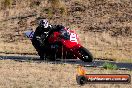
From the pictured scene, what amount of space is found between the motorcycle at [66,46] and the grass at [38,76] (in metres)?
2.11

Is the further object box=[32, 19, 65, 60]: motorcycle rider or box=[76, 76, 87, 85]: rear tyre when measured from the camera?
box=[32, 19, 65, 60]: motorcycle rider

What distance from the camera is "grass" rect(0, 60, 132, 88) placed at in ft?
42.9

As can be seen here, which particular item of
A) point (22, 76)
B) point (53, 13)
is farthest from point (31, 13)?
point (22, 76)

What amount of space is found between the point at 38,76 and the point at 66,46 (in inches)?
237

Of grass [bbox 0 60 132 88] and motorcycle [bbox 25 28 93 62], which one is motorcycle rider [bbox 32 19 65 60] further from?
grass [bbox 0 60 132 88]

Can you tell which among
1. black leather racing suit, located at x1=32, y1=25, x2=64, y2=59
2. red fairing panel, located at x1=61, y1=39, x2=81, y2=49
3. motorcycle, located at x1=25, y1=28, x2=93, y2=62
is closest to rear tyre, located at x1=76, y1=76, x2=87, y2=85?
motorcycle, located at x1=25, y1=28, x2=93, y2=62

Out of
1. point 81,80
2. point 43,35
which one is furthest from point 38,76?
point 43,35

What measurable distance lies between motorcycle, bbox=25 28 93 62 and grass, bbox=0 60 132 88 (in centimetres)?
211

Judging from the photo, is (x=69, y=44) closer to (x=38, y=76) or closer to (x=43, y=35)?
(x=43, y=35)

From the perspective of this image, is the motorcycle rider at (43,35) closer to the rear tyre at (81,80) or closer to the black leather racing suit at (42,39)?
the black leather racing suit at (42,39)

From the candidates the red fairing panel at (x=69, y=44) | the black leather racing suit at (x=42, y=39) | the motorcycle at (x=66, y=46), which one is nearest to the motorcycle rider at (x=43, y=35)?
the black leather racing suit at (x=42, y=39)

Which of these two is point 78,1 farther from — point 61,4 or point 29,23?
point 29,23

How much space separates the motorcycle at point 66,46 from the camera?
66.6 ft

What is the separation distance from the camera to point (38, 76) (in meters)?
14.9
